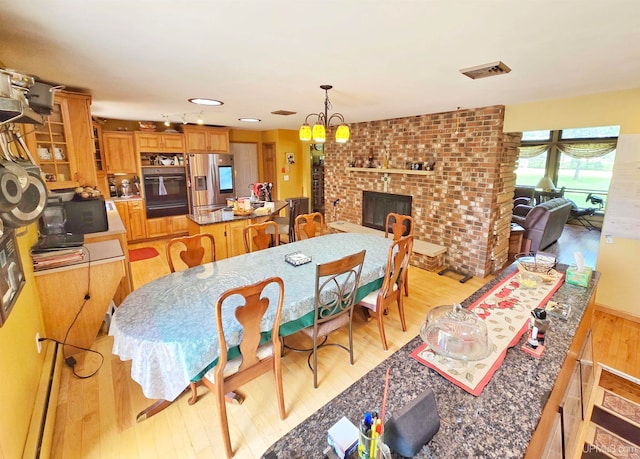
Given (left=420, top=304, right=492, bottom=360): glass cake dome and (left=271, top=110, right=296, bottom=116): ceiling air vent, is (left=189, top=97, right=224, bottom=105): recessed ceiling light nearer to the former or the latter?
(left=271, top=110, right=296, bottom=116): ceiling air vent

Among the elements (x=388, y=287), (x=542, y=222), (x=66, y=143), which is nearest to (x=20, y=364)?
(x=66, y=143)

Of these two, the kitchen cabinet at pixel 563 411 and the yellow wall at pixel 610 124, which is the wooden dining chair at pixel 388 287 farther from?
the yellow wall at pixel 610 124

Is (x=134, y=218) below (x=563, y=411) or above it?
above

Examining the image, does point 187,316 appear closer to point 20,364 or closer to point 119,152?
point 20,364

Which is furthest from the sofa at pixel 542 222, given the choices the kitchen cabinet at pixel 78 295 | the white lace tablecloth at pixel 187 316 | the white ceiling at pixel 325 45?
the kitchen cabinet at pixel 78 295

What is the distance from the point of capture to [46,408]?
184cm

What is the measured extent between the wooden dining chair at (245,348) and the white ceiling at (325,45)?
1.34 meters

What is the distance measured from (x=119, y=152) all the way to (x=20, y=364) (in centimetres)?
457

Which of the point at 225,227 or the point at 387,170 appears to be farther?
the point at 387,170

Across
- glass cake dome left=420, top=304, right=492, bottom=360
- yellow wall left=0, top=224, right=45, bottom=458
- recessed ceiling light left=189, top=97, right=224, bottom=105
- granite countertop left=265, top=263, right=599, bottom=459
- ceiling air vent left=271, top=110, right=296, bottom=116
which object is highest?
ceiling air vent left=271, top=110, right=296, bottom=116

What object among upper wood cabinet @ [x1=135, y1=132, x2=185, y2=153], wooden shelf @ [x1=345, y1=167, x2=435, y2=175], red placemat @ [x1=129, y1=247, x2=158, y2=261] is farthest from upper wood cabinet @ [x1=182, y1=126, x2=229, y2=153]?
wooden shelf @ [x1=345, y1=167, x2=435, y2=175]

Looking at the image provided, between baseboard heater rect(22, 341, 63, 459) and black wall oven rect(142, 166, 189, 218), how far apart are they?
12.2 ft

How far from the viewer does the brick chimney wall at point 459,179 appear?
3.72 meters

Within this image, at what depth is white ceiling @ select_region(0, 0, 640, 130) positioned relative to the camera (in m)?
1.33
